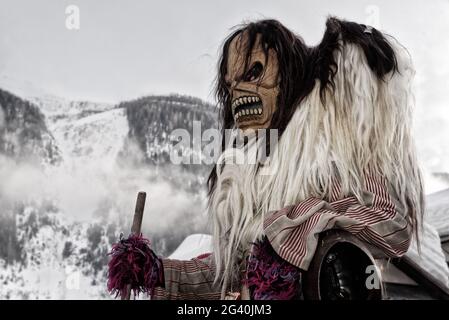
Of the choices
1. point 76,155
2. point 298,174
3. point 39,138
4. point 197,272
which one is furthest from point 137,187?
point 298,174

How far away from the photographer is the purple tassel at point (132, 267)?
1563 millimetres

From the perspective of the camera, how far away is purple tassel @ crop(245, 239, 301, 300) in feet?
4.45

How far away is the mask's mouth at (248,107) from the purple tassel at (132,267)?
40 cm

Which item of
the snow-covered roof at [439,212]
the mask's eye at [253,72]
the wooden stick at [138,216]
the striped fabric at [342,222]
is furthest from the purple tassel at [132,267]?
the snow-covered roof at [439,212]

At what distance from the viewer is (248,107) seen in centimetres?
167

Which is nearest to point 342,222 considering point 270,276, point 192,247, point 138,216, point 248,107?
point 270,276

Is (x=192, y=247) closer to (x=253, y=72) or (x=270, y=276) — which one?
(x=253, y=72)

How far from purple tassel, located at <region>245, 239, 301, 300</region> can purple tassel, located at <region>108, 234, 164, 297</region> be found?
0.28 m

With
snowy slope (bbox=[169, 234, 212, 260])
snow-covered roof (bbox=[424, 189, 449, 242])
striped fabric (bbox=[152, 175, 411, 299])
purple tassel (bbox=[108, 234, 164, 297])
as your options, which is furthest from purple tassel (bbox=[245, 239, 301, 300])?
snow-covered roof (bbox=[424, 189, 449, 242])

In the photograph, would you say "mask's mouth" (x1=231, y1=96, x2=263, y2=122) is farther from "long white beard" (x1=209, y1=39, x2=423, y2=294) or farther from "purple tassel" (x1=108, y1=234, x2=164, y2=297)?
"purple tassel" (x1=108, y1=234, x2=164, y2=297)

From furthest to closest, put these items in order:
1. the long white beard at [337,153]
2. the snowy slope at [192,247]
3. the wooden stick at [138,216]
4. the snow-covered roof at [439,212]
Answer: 1. the snow-covered roof at [439,212]
2. the snowy slope at [192,247]
3. the wooden stick at [138,216]
4. the long white beard at [337,153]

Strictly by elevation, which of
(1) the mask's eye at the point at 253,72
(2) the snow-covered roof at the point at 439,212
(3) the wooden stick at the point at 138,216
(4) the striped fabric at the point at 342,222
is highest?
(1) the mask's eye at the point at 253,72

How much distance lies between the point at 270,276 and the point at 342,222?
0.63 feet

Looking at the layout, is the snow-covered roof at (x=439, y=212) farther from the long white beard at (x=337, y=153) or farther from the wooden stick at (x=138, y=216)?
the wooden stick at (x=138, y=216)
